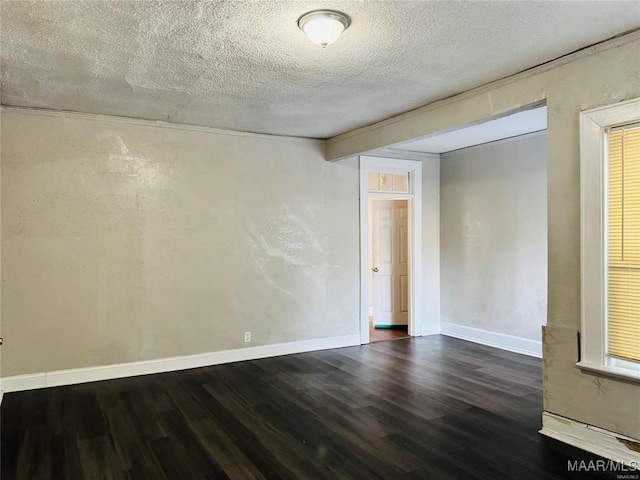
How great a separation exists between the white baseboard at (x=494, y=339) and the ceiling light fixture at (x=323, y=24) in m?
Result: 4.47

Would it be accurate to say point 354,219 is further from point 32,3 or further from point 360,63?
point 32,3

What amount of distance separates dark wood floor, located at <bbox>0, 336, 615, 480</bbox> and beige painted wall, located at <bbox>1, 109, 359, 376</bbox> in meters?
0.51

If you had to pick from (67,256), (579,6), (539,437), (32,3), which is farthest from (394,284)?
(32,3)

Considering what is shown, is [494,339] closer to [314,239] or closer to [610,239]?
[314,239]

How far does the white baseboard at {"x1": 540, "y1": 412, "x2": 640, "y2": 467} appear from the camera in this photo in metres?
2.75

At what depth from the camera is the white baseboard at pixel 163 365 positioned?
4.20 metres

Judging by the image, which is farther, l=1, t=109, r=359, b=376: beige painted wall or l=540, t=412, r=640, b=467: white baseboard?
l=1, t=109, r=359, b=376: beige painted wall

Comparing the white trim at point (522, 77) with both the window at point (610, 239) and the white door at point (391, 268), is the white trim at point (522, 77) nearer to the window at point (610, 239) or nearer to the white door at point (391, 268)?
the window at point (610, 239)

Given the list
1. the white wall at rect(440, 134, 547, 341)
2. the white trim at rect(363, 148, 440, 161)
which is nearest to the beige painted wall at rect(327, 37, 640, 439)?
the white wall at rect(440, 134, 547, 341)

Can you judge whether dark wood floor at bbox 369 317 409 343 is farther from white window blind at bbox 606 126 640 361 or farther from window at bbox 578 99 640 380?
white window blind at bbox 606 126 640 361

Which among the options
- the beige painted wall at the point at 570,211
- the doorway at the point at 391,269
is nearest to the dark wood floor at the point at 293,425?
the beige painted wall at the point at 570,211

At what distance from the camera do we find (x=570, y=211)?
3059 mm

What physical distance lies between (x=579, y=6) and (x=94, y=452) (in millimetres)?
4002

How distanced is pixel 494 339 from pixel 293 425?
140 inches
